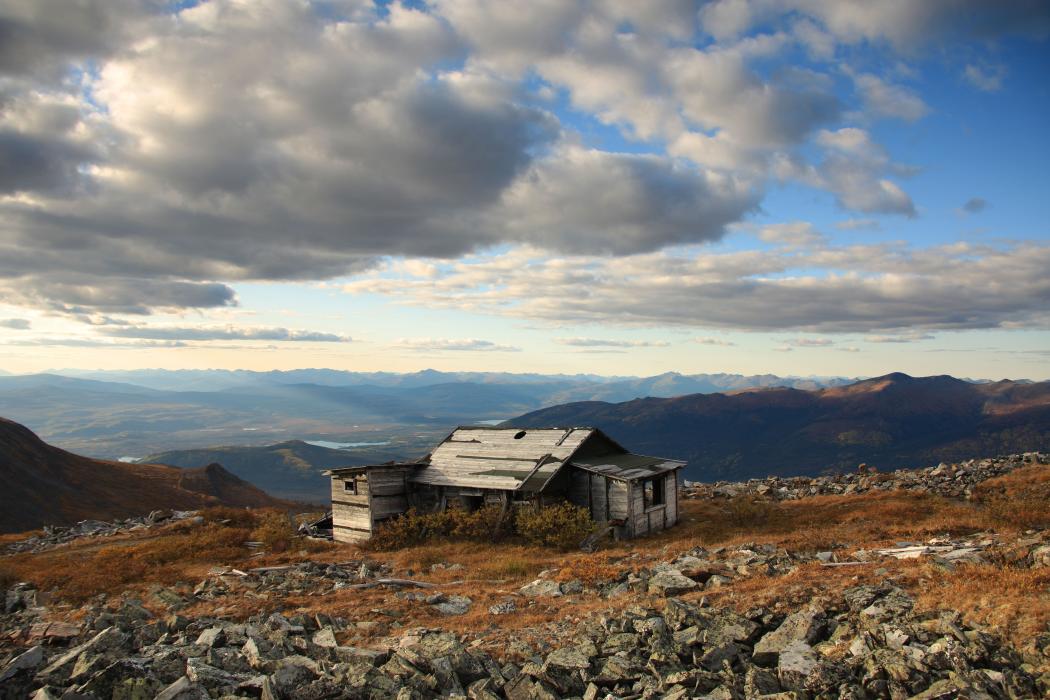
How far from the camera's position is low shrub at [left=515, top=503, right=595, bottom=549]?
26875mm

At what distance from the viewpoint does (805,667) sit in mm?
10195

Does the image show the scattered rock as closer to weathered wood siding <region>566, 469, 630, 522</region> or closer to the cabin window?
weathered wood siding <region>566, 469, 630, 522</region>

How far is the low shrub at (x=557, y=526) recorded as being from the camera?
2688 centimetres

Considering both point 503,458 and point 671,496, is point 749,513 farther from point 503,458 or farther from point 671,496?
point 503,458

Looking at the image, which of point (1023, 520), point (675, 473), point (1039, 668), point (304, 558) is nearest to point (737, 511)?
point (675, 473)

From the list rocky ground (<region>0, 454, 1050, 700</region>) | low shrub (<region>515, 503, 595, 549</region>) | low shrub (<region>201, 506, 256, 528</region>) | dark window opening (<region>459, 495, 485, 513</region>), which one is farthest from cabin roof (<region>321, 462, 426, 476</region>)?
rocky ground (<region>0, 454, 1050, 700</region>)

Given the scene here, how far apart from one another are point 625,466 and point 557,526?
18.0 ft

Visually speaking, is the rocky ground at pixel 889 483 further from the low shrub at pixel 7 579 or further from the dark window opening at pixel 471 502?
the low shrub at pixel 7 579

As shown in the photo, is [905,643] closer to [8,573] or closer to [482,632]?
[482,632]

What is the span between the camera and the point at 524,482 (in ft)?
95.8

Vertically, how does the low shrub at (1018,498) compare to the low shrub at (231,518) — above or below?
above

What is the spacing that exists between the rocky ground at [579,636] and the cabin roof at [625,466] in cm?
855

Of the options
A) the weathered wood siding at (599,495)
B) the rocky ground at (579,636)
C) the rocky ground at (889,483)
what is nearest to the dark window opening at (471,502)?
the weathered wood siding at (599,495)

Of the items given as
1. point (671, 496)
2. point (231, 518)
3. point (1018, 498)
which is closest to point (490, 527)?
point (671, 496)
